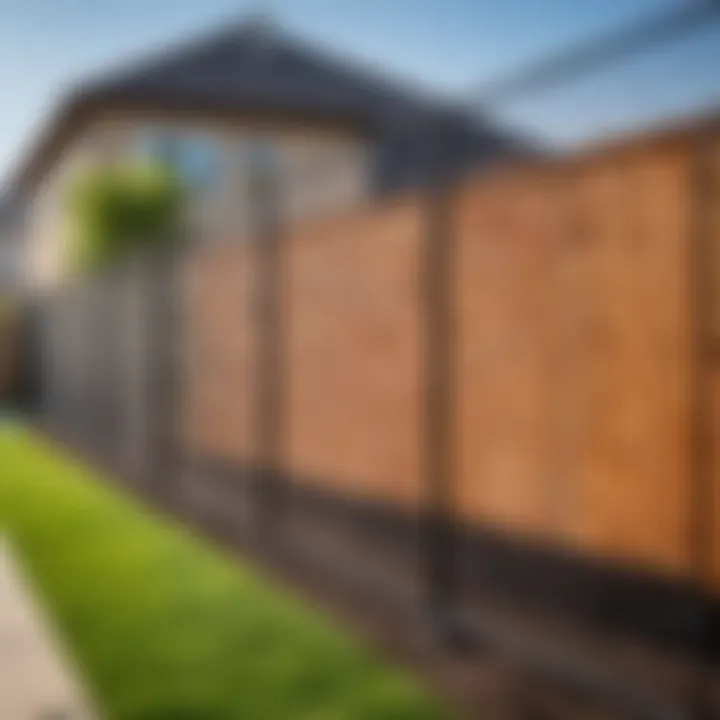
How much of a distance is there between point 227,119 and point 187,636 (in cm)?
1674

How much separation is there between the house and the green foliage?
25.0 inches

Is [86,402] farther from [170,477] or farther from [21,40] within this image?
[21,40]

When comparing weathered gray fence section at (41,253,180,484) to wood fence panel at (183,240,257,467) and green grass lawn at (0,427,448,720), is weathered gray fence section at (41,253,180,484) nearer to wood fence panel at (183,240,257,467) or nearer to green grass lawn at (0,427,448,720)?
wood fence panel at (183,240,257,467)

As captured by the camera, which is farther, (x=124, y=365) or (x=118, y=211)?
(x=118, y=211)

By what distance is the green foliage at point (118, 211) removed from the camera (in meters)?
17.0

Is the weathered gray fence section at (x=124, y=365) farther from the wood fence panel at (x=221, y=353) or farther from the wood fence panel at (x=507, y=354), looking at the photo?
the wood fence panel at (x=507, y=354)

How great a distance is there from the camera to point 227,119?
1973 centimetres

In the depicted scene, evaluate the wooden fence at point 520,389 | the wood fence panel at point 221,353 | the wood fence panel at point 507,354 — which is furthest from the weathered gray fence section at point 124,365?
the wood fence panel at point 507,354

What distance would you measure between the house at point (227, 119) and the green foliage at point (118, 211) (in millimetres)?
634

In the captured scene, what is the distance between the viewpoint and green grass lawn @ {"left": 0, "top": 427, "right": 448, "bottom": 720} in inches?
129

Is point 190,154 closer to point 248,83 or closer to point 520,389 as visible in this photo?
point 248,83

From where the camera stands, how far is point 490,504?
409 centimetres

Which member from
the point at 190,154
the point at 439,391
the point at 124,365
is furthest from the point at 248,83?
the point at 439,391

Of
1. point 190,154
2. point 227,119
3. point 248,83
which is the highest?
point 248,83
